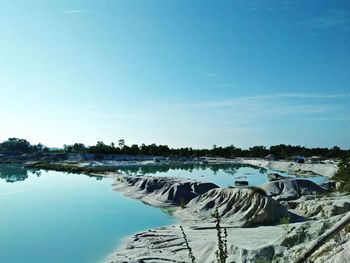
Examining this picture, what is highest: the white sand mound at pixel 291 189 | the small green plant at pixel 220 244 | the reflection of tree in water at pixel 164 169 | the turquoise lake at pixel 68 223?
Result: the small green plant at pixel 220 244

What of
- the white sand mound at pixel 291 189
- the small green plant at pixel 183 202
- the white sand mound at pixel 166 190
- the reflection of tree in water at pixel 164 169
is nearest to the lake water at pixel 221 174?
the reflection of tree in water at pixel 164 169

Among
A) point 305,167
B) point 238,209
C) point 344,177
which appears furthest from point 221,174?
point 238,209

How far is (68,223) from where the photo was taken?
30609mm

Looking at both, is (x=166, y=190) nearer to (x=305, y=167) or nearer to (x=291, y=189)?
(x=291, y=189)

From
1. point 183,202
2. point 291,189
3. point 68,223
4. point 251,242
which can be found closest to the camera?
point 251,242

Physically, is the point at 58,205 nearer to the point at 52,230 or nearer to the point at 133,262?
the point at 52,230

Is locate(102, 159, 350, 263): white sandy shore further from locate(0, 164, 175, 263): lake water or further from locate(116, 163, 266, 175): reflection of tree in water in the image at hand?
locate(116, 163, 266, 175): reflection of tree in water

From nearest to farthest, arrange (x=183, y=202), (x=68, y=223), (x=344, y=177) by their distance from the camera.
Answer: (x=68, y=223) < (x=183, y=202) < (x=344, y=177)

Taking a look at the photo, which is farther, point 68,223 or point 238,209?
point 68,223

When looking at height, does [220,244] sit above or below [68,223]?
above

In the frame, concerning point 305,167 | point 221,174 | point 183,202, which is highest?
point 305,167

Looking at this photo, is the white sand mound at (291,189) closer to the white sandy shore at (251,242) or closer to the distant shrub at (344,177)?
the distant shrub at (344,177)

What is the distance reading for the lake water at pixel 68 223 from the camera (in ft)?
71.5

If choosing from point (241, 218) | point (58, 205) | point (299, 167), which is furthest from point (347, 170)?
point (299, 167)
